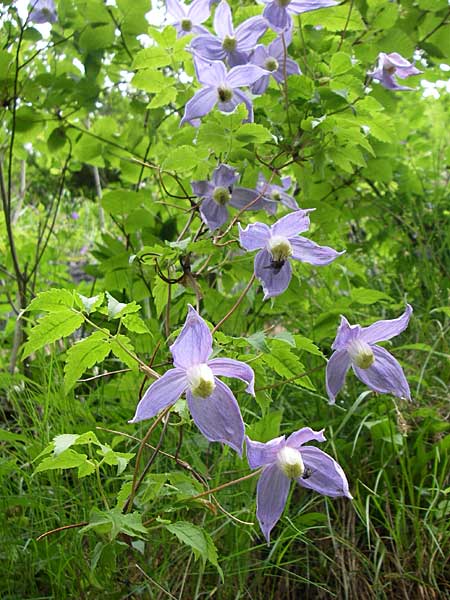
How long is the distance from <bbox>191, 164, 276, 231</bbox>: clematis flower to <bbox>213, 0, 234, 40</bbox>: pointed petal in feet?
0.87

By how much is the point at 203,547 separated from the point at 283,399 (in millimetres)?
688

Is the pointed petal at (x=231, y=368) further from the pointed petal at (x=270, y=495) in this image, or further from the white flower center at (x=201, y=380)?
the pointed petal at (x=270, y=495)

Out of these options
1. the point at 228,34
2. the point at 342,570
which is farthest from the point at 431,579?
the point at 228,34

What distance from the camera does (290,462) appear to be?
0.75 m

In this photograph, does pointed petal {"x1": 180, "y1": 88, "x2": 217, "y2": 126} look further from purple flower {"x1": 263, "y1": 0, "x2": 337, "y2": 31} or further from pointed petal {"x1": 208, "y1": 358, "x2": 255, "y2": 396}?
pointed petal {"x1": 208, "y1": 358, "x2": 255, "y2": 396}

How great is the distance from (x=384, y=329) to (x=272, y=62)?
0.63 meters

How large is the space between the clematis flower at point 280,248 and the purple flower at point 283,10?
1.44ft

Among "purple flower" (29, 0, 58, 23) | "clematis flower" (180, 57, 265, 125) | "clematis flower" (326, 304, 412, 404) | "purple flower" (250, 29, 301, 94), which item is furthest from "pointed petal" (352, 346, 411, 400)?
"purple flower" (29, 0, 58, 23)

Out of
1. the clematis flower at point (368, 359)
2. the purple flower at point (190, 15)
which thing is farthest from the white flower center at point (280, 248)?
the purple flower at point (190, 15)

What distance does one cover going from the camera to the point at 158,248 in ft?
2.85

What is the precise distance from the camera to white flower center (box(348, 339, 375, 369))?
0.81m

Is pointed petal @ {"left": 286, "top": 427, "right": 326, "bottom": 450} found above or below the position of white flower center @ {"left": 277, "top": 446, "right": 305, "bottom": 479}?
above

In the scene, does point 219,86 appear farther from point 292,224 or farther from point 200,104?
point 292,224

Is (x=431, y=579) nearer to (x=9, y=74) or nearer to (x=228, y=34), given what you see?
(x=228, y=34)
